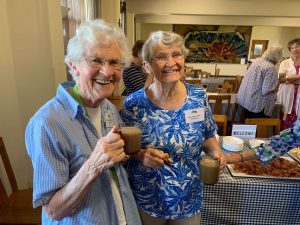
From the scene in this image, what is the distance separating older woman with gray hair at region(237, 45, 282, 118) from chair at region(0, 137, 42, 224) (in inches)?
118

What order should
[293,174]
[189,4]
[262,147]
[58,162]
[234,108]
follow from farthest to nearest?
1. [189,4]
2. [234,108]
3. [293,174]
4. [262,147]
5. [58,162]

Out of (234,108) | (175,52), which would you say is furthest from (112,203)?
(234,108)

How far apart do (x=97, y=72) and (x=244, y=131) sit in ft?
5.81

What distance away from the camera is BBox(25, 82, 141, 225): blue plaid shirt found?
832mm

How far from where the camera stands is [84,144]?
0.91 metres

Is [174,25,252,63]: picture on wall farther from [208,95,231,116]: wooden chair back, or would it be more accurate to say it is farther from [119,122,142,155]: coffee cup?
[119,122,142,155]: coffee cup

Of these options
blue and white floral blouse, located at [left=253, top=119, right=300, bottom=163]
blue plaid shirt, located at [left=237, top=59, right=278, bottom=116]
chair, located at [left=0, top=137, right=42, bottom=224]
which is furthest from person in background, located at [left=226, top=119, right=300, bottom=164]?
blue plaid shirt, located at [left=237, top=59, right=278, bottom=116]

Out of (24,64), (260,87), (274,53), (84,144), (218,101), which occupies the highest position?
(274,53)

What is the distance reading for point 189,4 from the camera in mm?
6727

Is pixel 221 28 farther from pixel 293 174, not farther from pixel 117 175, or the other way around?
pixel 117 175

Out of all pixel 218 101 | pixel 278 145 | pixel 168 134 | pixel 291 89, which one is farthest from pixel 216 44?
pixel 168 134

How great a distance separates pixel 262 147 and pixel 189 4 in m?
6.11

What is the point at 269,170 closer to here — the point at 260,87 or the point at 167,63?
the point at 167,63

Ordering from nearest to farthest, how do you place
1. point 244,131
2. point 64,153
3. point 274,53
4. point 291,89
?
point 64,153 < point 244,131 < point 274,53 < point 291,89
